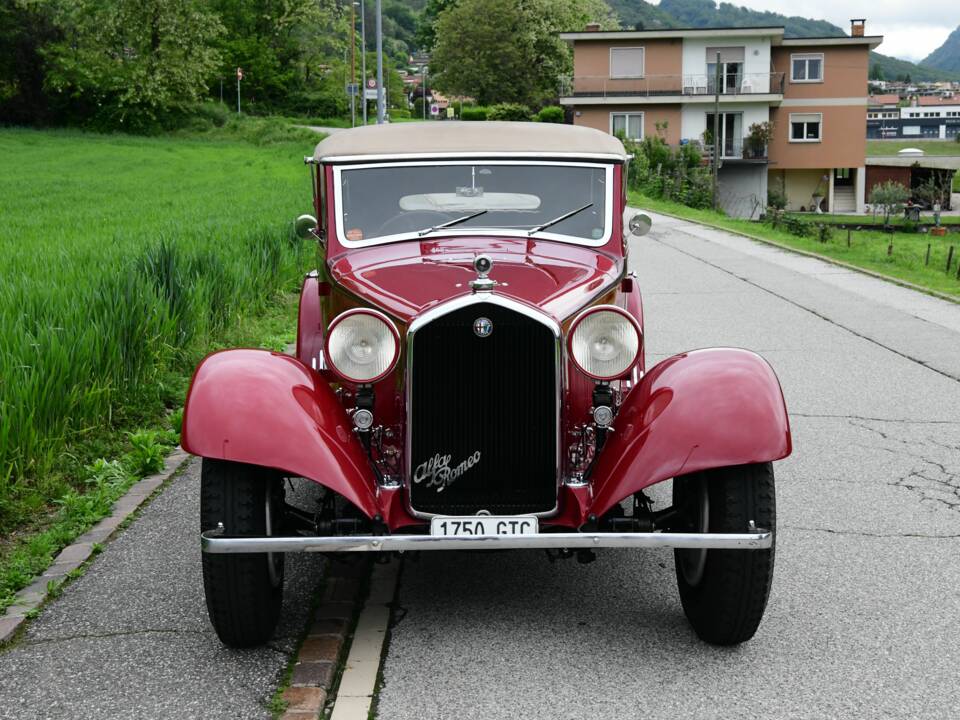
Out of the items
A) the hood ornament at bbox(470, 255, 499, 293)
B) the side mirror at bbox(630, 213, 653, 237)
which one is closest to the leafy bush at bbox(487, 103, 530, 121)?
the side mirror at bbox(630, 213, 653, 237)

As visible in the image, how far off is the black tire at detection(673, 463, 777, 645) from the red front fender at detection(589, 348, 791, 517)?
0.12m

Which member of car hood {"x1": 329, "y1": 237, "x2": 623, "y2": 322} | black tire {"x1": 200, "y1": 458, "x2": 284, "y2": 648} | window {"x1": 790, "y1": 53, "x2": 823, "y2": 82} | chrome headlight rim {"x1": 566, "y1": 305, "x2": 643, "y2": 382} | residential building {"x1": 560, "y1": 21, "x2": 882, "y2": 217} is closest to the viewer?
black tire {"x1": 200, "y1": 458, "x2": 284, "y2": 648}

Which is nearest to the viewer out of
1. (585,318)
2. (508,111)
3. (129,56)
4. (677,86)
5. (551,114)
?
(585,318)

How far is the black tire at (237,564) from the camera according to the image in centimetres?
426

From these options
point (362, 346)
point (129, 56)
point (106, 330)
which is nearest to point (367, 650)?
point (362, 346)

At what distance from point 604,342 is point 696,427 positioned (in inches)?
20.5

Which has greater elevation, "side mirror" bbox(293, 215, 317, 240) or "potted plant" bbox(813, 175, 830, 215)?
"side mirror" bbox(293, 215, 317, 240)

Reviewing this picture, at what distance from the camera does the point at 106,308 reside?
764 centimetres

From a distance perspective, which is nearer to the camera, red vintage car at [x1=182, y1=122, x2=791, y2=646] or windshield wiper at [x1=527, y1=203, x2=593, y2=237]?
red vintage car at [x1=182, y1=122, x2=791, y2=646]

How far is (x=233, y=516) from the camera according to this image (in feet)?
14.1

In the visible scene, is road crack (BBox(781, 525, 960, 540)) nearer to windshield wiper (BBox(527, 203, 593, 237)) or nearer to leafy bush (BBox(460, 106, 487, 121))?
windshield wiper (BBox(527, 203, 593, 237))

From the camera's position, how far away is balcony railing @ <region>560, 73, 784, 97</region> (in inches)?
2256

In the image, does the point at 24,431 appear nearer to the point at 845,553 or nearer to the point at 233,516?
the point at 233,516

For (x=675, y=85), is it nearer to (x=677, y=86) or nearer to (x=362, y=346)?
(x=677, y=86)
